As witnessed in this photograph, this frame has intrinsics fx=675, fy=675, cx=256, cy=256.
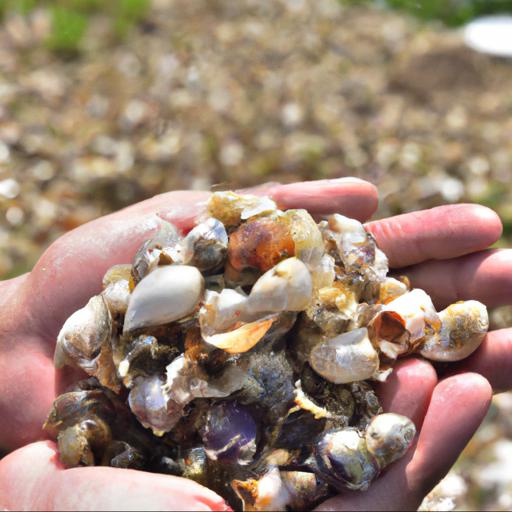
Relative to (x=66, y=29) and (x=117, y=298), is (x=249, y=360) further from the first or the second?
(x=66, y=29)

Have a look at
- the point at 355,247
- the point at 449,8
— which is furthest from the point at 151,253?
the point at 449,8

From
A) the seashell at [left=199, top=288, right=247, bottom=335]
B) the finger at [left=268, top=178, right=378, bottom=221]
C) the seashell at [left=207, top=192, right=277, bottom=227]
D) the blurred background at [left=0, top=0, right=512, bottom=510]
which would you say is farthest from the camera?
the blurred background at [left=0, top=0, right=512, bottom=510]

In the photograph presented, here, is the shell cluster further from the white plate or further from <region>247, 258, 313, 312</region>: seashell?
the white plate

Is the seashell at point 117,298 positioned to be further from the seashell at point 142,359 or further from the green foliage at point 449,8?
the green foliage at point 449,8

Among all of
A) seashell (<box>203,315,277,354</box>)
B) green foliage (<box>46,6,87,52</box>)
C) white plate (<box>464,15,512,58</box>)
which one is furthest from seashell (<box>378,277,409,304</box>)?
green foliage (<box>46,6,87,52</box>)

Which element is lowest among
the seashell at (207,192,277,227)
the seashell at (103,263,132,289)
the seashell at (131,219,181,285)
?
the seashell at (103,263,132,289)

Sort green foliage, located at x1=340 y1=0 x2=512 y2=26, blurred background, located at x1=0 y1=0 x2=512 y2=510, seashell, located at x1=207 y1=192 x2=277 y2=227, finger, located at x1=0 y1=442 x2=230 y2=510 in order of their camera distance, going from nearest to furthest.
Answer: finger, located at x1=0 y1=442 x2=230 y2=510 < seashell, located at x1=207 y1=192 x2=277 y2=227 < blurred background, located at x1=0 y1=0 x2=512 y2=510 < green foliage, located at x1=340 y1=0 x2=512 y2=26

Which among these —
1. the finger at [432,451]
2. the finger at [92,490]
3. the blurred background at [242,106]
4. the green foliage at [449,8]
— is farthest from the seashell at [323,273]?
the green foliage at [449,8]

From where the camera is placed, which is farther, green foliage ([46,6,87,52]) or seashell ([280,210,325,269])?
green foliage ([46,6,87,52])
